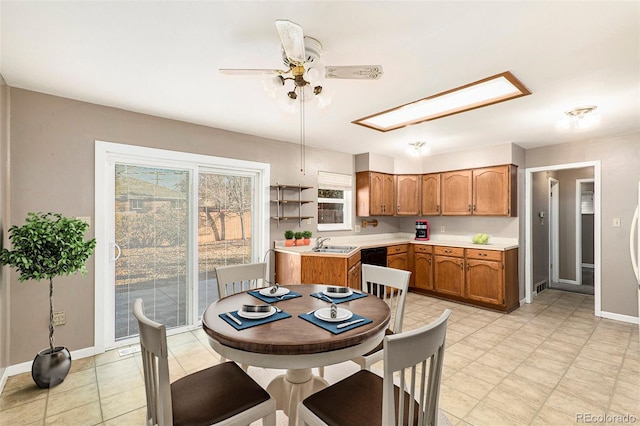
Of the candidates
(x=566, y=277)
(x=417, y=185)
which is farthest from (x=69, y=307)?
(x=566, y=277)

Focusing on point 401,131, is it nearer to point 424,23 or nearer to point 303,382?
point 424,23

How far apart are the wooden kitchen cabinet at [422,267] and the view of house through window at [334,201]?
1.29m

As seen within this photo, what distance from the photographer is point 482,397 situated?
7.53 ft

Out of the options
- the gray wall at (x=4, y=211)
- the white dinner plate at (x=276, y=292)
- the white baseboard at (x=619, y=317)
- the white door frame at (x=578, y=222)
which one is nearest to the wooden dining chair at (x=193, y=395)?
the white dinner plate at (x=276, y=292)

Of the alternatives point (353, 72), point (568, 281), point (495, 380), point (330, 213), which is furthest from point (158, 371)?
point (568, 281)

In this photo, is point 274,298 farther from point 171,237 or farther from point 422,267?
point 422,267

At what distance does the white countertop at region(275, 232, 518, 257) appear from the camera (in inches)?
163

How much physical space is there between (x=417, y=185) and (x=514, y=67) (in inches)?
138

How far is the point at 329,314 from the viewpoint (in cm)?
175

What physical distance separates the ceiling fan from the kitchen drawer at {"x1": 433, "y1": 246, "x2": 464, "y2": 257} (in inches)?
147

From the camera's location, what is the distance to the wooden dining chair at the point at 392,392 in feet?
3.66

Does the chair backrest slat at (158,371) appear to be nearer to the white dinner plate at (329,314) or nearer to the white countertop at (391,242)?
the white dinner plate at (329,314)

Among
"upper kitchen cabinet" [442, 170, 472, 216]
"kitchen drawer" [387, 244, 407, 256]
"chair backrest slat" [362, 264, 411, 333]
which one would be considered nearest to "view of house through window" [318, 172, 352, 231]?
"kitchen drawer" [387, 244, 407, 256]

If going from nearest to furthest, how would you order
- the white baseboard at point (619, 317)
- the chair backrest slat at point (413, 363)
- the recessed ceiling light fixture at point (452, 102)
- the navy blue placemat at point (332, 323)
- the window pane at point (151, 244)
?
the chair backrest slat at point (413, 363)
the navy blue placemat at point (332, 323)
the recessed ceiling light fixture at point (452, 102)
the window pane at point (151, 244)
the white baseboard at point (619, 317)
